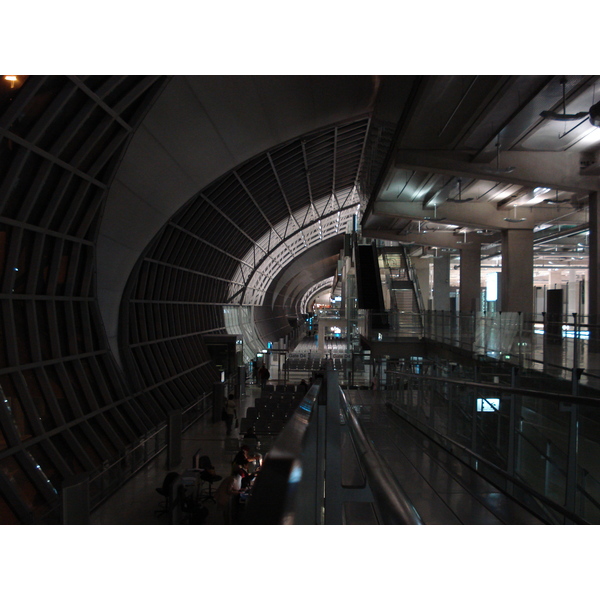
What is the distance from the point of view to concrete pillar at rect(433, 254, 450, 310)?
1560 inches

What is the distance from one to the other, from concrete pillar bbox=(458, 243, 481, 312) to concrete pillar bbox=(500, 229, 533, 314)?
888cm

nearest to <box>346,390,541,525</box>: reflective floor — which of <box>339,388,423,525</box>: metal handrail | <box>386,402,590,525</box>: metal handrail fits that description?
<box>386,402,590,525</box>: metal handrail

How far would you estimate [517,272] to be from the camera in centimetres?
2366

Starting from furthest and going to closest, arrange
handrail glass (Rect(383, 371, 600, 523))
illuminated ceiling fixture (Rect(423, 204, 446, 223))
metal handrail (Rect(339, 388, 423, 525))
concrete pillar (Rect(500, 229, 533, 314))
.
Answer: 1. concrete pillar (Rect(500, 229, 533, 314))
2. illuminated ceiling fixture (Rect(423, 204, 446, 223))
3. handrail glass (Rect(383, 371, 600, 523))
4. metal handrail (Rect(339, 388, 423, 525))

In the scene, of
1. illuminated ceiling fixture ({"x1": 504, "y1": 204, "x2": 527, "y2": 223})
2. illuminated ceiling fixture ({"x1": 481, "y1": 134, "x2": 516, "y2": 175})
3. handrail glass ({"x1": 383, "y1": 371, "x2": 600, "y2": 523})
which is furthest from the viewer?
illuminated ceiling fixture ({"x1": 504, "y1": 204, "x2": 527, "y2": 223})

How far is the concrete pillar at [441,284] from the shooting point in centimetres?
3962

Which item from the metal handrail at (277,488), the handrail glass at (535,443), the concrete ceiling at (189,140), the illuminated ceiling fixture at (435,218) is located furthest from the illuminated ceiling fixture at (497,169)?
the metal handrail at (277,488)

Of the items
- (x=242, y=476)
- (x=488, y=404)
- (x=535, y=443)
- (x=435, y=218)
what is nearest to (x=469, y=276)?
(x=435, y=218)

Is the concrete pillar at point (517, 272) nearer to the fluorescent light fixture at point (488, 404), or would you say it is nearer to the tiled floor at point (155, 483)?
the tiled floor at point (155, 483)

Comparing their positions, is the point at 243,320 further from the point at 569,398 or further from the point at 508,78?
the point at 569,398

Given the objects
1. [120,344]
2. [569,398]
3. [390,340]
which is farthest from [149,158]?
[390,340]

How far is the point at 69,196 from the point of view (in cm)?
1213

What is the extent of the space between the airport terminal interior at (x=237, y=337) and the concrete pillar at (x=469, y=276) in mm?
8699

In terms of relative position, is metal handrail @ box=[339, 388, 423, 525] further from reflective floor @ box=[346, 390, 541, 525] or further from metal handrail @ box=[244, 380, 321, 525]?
reflective floor @ box=[346, 390, 541, 525]
